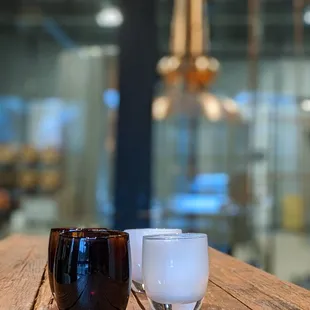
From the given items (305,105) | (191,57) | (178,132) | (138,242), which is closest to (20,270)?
(138,242)

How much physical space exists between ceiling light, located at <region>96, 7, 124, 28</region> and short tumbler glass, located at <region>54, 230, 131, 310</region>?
370 centimetres

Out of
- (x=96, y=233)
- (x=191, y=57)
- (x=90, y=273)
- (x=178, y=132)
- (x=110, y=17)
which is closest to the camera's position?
(x=90, y=273)

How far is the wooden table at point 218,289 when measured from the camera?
3.00ft

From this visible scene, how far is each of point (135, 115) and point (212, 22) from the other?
1.49m

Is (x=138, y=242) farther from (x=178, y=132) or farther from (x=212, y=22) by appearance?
(x=212, y=22)

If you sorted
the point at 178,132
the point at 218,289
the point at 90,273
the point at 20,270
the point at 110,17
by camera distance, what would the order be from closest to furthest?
the point at 90,273, the point at 218,289, the point at 20,270, the point at 110,17, the point at 178,132

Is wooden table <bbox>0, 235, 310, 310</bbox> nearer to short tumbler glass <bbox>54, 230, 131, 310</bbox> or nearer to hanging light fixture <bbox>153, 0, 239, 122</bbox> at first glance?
short tumbler glass <bbox>54, 230, 131, 310</bbox>

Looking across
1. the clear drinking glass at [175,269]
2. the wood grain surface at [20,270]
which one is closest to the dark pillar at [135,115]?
the wood grain surface at [20,270]

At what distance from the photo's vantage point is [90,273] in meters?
0.76

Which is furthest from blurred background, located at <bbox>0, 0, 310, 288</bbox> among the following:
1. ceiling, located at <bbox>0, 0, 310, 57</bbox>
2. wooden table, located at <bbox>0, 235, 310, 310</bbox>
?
wooden table, located at <bbox>0, 235, 310, 310</bbox>

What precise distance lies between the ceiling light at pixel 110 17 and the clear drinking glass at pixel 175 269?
369cm

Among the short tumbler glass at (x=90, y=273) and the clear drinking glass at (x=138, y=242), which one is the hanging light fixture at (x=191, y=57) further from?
the short tumbler glass at (x=90, y=273)

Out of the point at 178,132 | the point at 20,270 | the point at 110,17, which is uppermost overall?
the point at 110,17

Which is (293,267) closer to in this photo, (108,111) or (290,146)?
(290,146)
